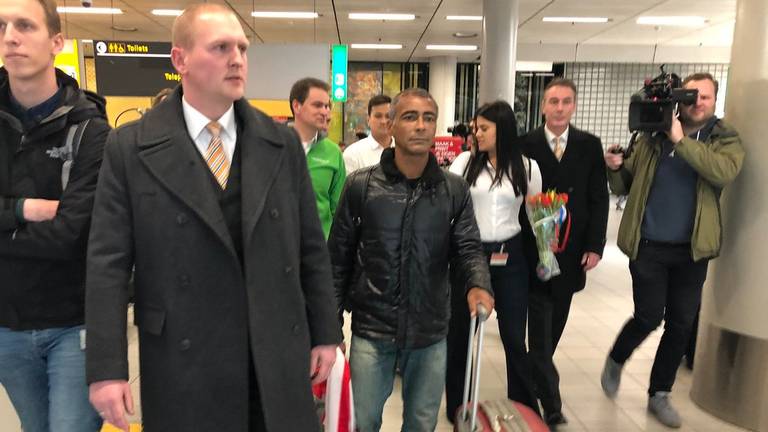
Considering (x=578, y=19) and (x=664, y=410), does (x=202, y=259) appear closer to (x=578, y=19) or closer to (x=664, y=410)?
(x=664, y=410)

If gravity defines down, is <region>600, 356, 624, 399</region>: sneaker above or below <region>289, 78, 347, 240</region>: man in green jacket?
below

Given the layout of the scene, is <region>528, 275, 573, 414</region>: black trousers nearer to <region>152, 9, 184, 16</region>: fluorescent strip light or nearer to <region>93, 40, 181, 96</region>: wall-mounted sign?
<region>93, 40, 181, 96</region>: wall-mounted sign

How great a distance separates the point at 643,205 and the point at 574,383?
1.29 meters

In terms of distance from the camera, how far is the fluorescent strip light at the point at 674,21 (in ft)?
33.1

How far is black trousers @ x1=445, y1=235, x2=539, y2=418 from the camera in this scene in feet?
9.07

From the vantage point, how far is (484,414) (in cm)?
204

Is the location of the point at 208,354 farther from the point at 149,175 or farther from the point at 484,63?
the point at 484,63

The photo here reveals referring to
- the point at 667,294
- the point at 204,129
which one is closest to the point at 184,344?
the point at 204,129

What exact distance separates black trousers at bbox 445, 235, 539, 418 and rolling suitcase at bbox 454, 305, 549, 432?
2.39ft

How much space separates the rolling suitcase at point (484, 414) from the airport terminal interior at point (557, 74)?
104 cm

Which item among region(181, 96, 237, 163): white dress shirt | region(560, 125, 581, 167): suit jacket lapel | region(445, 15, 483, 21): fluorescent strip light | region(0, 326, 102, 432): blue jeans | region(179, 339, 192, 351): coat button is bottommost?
region(0, 326, 102, 432): blue jeans

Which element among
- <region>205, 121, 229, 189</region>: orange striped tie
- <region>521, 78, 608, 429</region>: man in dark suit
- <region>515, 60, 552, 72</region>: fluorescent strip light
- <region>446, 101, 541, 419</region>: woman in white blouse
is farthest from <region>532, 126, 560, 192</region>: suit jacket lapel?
<region>515, 60, 552, 72</region>: fluorescent strip light

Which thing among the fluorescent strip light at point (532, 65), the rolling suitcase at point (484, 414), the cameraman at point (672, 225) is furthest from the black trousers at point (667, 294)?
the fluorescent strip light at point (532, 65)

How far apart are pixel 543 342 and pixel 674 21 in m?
9.73
